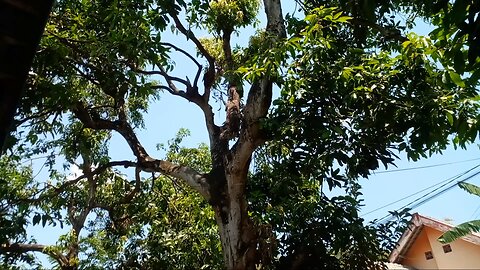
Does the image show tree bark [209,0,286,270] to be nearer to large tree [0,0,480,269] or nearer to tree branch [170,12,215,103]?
large tree [0,0,480,269]

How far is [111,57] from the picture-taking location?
505 cm

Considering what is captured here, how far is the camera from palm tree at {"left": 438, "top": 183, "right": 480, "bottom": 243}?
8.45 m

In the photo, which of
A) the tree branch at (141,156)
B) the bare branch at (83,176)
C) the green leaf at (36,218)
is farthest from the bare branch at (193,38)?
the green leaf at (36,218)

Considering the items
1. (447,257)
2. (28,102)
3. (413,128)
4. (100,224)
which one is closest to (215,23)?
(28,102)

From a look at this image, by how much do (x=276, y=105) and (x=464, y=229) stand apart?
5.43 metres

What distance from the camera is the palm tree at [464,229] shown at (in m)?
8.45

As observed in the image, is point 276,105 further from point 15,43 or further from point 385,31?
point 15,43

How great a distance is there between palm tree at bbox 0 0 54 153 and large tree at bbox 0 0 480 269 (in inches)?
131

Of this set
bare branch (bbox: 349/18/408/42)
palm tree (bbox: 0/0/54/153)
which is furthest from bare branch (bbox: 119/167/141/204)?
palm tree (bbox: 0/0/54/153)

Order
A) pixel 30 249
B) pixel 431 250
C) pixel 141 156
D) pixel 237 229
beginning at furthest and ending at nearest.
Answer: pixel 431 250, pixel 30 249, pixel 141 156, pixel 237 229

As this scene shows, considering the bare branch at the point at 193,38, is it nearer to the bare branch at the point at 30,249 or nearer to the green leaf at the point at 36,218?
the green leaf at the point at 36,218

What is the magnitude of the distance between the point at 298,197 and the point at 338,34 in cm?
216

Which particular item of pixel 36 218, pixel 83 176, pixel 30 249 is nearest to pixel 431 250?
pixel 83 176

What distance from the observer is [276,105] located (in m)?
5.24
